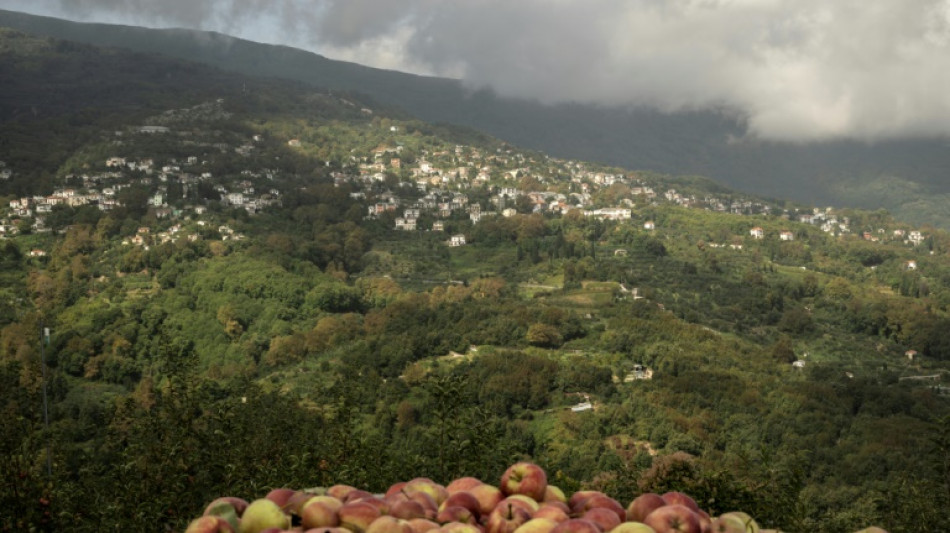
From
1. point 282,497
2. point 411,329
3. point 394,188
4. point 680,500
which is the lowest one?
point 411,329

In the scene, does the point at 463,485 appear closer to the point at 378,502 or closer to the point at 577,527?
the point at 378,502

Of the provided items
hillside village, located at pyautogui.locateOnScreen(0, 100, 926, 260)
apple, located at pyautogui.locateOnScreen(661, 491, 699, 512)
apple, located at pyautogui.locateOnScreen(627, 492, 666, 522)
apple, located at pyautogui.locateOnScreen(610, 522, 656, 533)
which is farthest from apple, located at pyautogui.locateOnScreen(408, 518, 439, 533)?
hillside village, located at pyautogui.locateOnScreen(0, 100, 926, 260)

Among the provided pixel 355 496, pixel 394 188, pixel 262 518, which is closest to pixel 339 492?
pixel 355 496

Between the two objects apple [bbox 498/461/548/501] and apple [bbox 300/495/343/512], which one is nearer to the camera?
apple [bbox 300/495/343/512]

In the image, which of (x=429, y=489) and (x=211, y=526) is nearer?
(x=211, y=526)

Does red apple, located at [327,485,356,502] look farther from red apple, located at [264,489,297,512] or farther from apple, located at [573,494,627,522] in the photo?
apple, located at [573,494,627,522]

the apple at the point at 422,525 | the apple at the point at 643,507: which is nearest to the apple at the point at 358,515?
the apple at the point at 422,525
